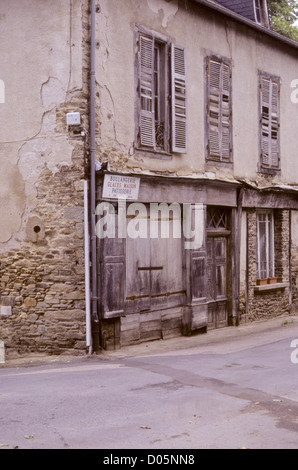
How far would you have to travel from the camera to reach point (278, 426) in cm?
644

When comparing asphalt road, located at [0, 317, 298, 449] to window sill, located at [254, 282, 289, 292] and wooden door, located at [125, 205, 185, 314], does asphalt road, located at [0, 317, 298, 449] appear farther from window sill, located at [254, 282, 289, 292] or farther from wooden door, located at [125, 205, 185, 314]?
window sill, located at [254, 282, 289, 292]

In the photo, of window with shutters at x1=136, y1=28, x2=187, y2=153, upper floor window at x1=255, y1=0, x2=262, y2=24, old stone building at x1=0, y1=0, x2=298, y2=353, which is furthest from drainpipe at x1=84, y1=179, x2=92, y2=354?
upper floor window at x1=255, y1=0, x2=262, y2=24

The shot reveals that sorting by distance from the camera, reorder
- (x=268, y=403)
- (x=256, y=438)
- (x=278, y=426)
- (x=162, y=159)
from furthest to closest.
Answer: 1. (x=162, y=159)
2. (x=268, y=403)
3. (x=278, y=426)
4. (x=256, y=438)

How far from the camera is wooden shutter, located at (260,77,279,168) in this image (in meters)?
15.8

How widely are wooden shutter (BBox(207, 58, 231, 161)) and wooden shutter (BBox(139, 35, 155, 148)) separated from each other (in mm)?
1915

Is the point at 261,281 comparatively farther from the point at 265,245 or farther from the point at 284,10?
the point at 284,10

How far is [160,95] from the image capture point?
42.0ft

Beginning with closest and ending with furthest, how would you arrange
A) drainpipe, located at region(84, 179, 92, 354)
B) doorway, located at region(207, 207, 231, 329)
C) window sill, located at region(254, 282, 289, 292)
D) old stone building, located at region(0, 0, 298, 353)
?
drainpipe, located at region(84, 179, 92, 354), old stone building, located at region(0, 0, 298, 353), doorway, located at region(207, 207, 231, 329), window sill, located at region(254, 282, 289, 292)

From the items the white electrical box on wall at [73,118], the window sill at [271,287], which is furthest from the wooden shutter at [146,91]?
the window sill at [271,287]

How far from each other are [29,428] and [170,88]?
8.14 m

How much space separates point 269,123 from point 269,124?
0.02 m

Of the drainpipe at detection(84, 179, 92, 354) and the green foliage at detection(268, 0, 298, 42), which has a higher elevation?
the green foliage at detection(268, 0, 298, 42)
